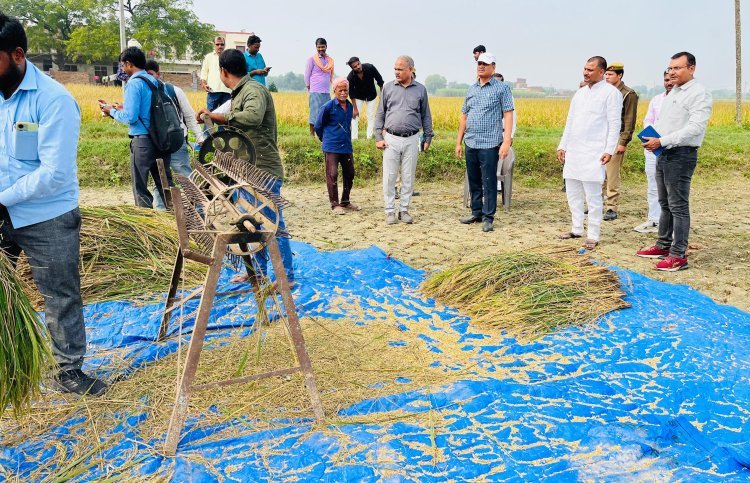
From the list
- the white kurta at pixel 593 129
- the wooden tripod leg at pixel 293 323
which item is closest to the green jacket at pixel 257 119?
the wooden tripod leg at pixel 293 323

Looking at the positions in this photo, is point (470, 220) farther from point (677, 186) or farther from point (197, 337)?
point (197, 337)

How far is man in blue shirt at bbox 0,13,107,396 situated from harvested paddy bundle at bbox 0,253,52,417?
21 cm

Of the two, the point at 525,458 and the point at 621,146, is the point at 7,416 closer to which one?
the point at 525,458

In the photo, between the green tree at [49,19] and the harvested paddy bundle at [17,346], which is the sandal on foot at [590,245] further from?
the green tree at [49,19]

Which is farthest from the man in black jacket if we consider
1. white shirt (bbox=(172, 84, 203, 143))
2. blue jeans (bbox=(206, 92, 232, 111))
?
white shirt (bbox=(172, 84, 203, 143))

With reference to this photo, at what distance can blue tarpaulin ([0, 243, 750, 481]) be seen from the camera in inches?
88.7

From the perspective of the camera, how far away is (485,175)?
609cm

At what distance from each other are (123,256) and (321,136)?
3.01 metres

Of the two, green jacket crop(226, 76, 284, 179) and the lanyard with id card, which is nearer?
the lanyard with id card

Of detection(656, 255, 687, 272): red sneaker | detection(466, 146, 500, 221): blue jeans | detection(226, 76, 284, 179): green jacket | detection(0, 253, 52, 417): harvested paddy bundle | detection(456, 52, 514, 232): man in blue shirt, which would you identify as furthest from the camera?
detection(466, 146, 500, 221): blue jeans

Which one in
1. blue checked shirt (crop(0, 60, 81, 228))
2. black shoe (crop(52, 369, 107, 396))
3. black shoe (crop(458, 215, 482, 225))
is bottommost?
black shoe (crop(52, 369, 107, 396))

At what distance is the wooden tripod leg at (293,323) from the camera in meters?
2.48

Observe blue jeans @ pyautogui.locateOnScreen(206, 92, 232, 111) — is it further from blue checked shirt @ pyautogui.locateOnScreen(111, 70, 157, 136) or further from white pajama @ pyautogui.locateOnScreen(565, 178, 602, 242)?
white pajama @ pyautogui.locateOnScreen(565, 178, 602, 242)

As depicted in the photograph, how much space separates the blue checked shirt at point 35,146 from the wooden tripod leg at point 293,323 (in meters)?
0.92
